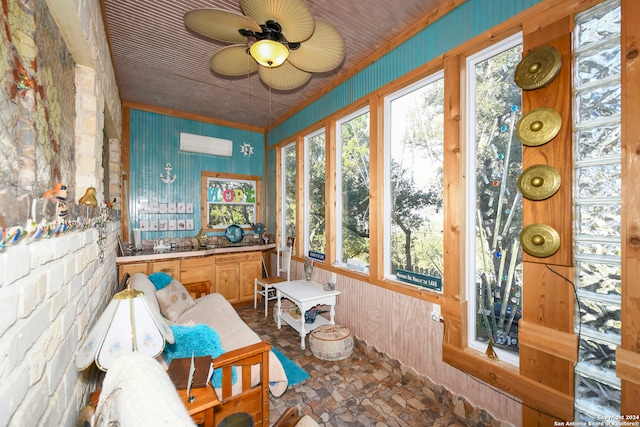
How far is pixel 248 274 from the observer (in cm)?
438

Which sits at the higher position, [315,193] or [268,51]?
[268,51]

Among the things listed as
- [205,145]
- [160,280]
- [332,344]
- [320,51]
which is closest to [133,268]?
[160,280]

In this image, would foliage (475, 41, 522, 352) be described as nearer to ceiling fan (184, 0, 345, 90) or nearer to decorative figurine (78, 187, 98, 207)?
ceiling fan (184, 0, 345, 90)

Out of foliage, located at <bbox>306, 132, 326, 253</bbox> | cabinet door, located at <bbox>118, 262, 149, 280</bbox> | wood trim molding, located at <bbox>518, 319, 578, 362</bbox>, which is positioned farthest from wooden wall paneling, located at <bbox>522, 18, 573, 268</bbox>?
cabinet door, located at <bbox>118, 262, 149, 280</bbox>

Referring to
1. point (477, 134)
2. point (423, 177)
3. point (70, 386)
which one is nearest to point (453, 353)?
point (423, 177)

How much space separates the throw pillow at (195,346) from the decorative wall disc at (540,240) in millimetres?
2044

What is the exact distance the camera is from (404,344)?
7.86 ft

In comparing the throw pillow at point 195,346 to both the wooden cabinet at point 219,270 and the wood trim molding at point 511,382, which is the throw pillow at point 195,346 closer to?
the wood trim molding at point 511,382

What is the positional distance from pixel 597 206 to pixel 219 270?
416 cm

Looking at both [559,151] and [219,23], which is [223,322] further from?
[559,151]

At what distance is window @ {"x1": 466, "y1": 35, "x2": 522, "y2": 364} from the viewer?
1790 mm

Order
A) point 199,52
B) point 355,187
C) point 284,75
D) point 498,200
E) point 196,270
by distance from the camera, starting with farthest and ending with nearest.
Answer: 1. point 196,270
2. point 355,187
3. point 199,52
4. point 284,75
5. point 498,200

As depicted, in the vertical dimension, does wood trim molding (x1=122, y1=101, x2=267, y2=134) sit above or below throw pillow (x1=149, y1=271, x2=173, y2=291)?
above

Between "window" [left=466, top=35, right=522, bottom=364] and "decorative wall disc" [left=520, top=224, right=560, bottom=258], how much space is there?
5.7 inches
